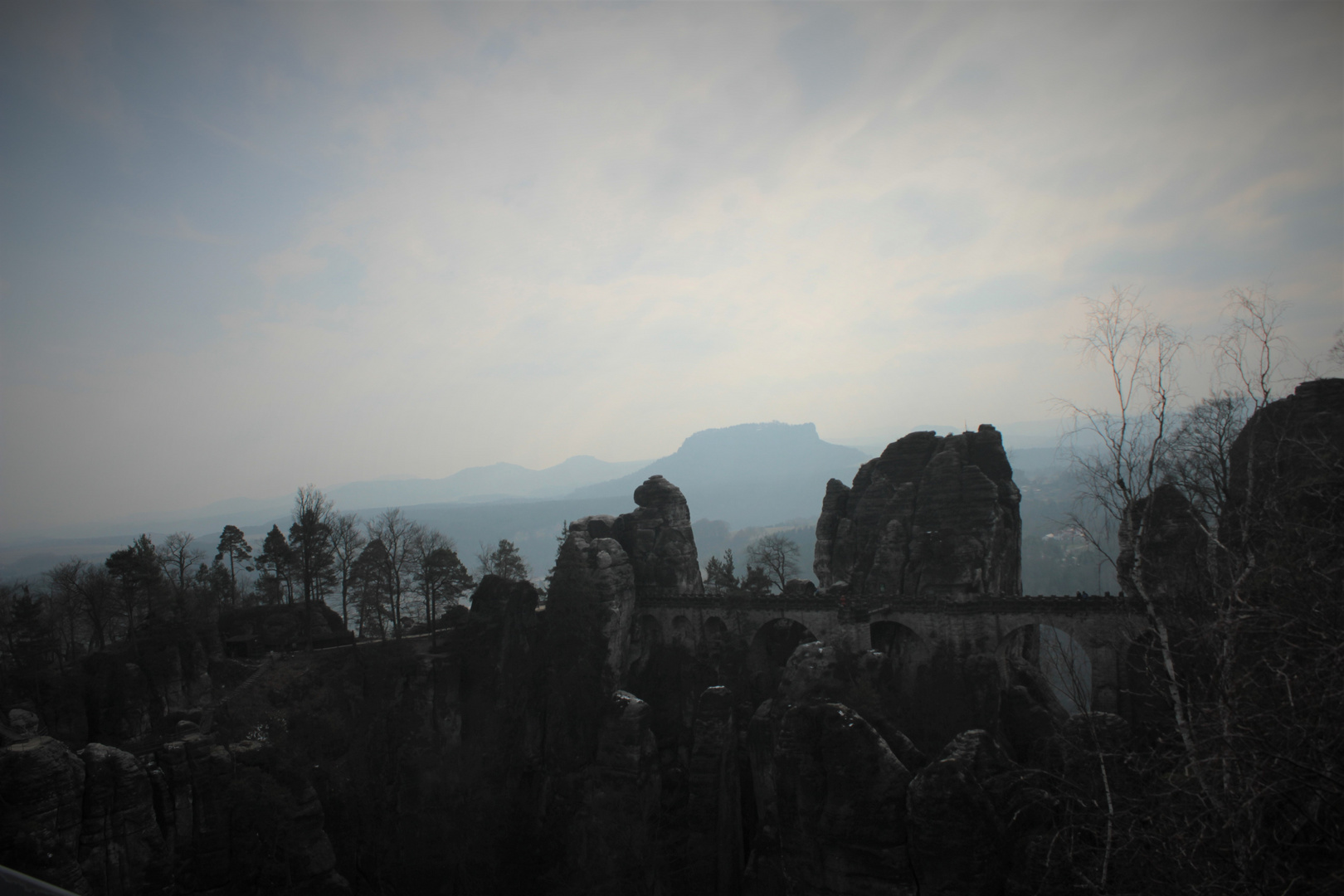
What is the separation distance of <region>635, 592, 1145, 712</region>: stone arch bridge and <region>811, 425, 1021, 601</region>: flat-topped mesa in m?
1.84

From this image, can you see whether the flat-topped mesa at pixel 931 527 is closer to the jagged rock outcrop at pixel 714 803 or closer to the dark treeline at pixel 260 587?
the jagged rock outcrop at pixel 714 803

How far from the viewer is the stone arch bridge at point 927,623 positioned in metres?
29.2

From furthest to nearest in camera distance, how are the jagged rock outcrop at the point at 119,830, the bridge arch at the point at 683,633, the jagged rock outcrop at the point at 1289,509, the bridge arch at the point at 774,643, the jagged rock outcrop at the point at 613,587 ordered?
the bridge arch at the point at 683,633 < the bridge arch at the point at 774,643 < the jagged rock outcrop at the point at 613,587 < the jagged rock outcrop at the point at 119,830 < the jagged rock outcrop at the point at 1289,509

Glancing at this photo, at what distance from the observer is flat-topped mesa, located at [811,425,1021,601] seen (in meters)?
36.7

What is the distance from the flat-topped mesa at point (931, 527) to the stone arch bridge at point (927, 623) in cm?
184

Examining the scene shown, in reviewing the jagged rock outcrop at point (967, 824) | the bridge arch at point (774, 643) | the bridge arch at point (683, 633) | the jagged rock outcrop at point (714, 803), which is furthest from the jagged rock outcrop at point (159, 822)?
the jagged rock outcrop at point (967, 824)

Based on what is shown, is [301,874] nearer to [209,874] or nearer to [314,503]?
[209,874]

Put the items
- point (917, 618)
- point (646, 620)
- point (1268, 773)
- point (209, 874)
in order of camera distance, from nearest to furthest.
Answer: point (1268, 773) < point (209, 874) < point (917, 618) < point (646, 620)

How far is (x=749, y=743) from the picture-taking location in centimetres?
2067

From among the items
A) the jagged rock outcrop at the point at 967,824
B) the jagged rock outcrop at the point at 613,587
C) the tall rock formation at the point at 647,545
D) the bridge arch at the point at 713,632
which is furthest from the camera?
the bridge arch at the point at 713,632

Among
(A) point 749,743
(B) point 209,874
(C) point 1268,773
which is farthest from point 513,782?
(C) point 1268,773

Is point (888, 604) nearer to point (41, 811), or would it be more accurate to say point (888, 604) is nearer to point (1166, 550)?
point (1166, 550)

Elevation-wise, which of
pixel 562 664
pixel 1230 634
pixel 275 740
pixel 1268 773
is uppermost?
pixel 1230 634

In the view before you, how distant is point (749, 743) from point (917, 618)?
1621 centimetres
